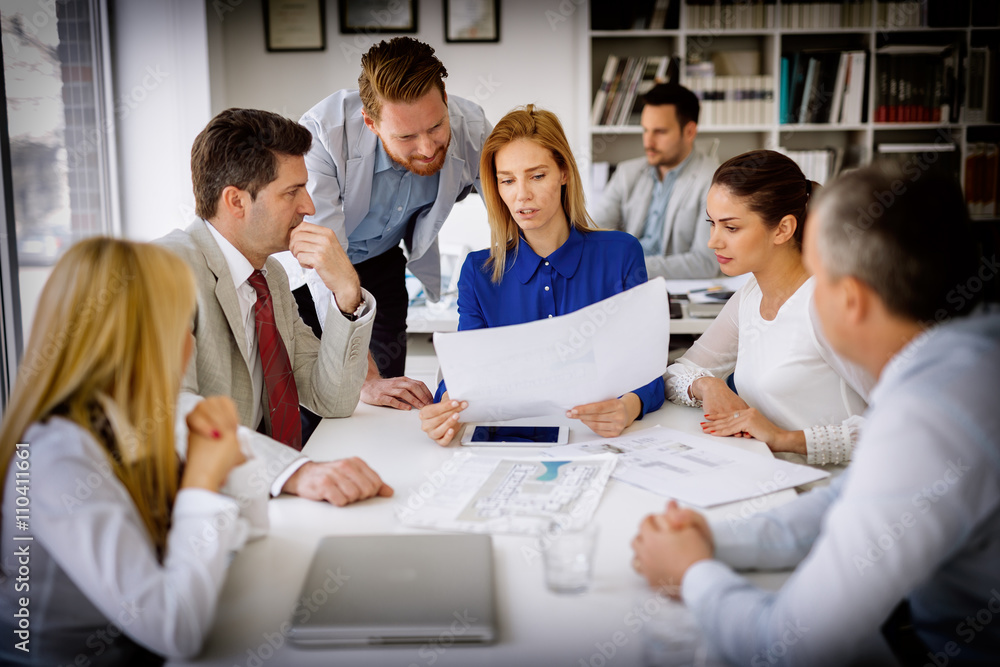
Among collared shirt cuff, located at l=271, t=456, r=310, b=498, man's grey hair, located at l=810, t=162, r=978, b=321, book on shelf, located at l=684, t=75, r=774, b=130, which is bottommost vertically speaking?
collared shirt cuff, located at l=271, t=456, r=310, b=498

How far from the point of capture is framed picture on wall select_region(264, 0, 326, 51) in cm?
446

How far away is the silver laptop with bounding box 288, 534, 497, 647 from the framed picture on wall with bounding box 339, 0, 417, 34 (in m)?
3.96

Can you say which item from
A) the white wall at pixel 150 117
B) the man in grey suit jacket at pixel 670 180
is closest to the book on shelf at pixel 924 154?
the man in grey suit jacket at pixel 670 180

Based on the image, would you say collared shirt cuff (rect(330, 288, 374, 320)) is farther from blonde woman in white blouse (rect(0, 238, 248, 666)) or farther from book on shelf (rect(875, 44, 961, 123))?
book on shelf (rect(875, 44, 961, 123))

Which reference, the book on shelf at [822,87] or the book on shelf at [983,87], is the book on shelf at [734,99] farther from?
the book on shelf at [983,87]

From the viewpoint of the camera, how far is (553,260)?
202cm

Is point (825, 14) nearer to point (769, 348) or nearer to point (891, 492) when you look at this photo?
point (769, 348)

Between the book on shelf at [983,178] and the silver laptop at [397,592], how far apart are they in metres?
4.47

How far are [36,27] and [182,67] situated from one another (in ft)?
3.70

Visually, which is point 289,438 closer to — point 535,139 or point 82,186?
point 535,139

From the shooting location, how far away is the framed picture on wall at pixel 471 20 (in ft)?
14.7

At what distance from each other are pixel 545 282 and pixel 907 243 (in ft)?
3.99

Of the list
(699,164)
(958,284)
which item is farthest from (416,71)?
(699,164)

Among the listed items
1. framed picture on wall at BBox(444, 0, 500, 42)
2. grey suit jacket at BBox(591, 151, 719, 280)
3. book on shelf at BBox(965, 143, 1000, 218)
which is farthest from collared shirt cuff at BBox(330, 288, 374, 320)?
book on shelf at BBox(965, 143, 1000, 218)
